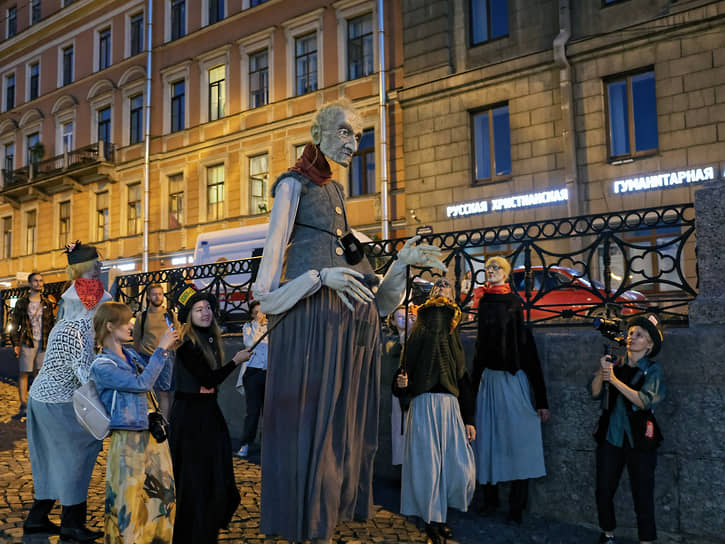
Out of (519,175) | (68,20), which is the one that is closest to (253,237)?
(519,175)

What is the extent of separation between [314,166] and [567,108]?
14208mm

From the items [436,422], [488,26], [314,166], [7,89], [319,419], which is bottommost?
[436,422]

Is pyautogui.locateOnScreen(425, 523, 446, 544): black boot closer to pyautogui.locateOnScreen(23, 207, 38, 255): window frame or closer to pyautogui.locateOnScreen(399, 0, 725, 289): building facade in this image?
pyautogui.locateOnScreen(399, 0, 725, 289): building facade

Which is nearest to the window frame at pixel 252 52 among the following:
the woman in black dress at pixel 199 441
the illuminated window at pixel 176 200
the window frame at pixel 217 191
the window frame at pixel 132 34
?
the window frame at pixel 217 191

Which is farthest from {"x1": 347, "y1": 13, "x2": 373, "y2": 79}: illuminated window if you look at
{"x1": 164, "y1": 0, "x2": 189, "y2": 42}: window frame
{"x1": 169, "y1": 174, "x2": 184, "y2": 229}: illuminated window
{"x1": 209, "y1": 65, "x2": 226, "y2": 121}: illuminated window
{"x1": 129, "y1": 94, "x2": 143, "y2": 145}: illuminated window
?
{"x1": 129, "y1": 94, "x2": 143, "y2": 145}: illuminated window

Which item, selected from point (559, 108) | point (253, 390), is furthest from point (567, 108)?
point (253, 390)

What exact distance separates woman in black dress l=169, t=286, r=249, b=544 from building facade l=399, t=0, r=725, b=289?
10.6 metres

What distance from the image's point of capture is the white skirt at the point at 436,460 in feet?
15.9

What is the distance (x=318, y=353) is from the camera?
3.21 m

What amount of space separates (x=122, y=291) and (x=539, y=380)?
735 cm

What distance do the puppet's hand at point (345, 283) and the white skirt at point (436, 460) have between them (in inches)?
84.6

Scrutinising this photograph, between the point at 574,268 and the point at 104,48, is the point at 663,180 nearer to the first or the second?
the point at 574,268

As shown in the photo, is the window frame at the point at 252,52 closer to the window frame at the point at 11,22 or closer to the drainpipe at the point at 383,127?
the drainpipe at the point at 383,127

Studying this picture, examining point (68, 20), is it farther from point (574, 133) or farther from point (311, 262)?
point (311, 262)
